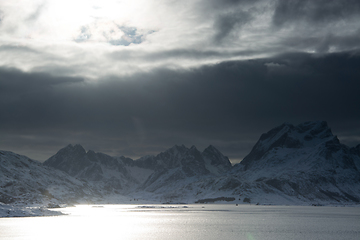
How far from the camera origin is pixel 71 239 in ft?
386

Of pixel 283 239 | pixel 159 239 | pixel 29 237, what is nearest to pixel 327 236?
pixel 283 239

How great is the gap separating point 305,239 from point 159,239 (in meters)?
44.5

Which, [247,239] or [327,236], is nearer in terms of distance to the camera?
[247,239]

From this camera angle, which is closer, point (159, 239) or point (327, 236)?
point (159, 239)

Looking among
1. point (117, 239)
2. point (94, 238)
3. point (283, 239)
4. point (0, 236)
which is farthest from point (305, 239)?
point (0, 236)

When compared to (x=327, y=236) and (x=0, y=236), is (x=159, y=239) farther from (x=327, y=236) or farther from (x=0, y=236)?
(x=327, y=236)

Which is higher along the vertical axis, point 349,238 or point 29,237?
point 29,237

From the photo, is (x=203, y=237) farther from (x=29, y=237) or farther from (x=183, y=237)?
(x=29, y=237)

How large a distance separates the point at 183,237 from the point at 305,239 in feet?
123

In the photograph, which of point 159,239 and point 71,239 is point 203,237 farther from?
point 71,239

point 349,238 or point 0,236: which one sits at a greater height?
point 0,236

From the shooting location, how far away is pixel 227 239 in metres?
118

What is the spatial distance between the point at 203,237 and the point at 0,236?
61.4 metres

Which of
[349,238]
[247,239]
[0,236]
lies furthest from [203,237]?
[0,236]
